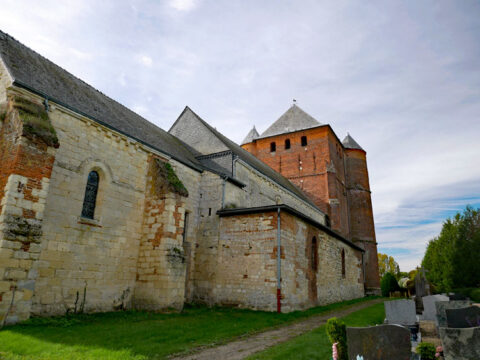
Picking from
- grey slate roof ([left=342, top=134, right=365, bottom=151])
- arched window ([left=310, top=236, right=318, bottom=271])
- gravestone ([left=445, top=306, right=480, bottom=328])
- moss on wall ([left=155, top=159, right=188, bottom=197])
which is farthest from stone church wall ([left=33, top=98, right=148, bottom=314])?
grey slate roof ([left=342, top=134, right=365, bottom=151])

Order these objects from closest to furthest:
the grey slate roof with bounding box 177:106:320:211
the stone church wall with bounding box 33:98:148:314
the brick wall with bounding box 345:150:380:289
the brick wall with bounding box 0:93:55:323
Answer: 1. the brick wall with bounding box 0:93:55:323
2. the stone church wall with bounding box 33:98:148:314
3. the grey slate roof with bounding box 177:106:320:211
4. the brick wall with bounding box 345:150:380:289

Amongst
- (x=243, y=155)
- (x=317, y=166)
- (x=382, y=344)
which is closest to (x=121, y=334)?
(x=382, y=344)

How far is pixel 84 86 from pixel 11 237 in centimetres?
784

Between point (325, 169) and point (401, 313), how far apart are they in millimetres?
22062

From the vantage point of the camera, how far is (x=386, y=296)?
83.0 feet

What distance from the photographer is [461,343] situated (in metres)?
3.40

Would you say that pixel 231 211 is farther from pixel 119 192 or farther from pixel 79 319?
pixel 79 319

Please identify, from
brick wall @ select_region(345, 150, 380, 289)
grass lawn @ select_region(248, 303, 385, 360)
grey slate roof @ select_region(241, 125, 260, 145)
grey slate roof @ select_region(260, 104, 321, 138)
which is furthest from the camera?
grey slate roof @ select_region(241, 125, 260, 145)

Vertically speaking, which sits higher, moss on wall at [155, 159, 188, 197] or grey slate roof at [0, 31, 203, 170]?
grey slate roof at [0, 31, 203, 170]

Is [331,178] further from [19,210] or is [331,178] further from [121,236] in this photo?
[19,210]

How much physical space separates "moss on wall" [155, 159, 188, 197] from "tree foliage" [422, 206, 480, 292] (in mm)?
16236

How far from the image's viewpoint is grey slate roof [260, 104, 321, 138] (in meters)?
31.3

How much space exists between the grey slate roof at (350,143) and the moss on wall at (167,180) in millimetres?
27811

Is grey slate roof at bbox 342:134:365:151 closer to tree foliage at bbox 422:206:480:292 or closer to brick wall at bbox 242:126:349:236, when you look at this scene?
brick wall at bbox 242:126:349:236
